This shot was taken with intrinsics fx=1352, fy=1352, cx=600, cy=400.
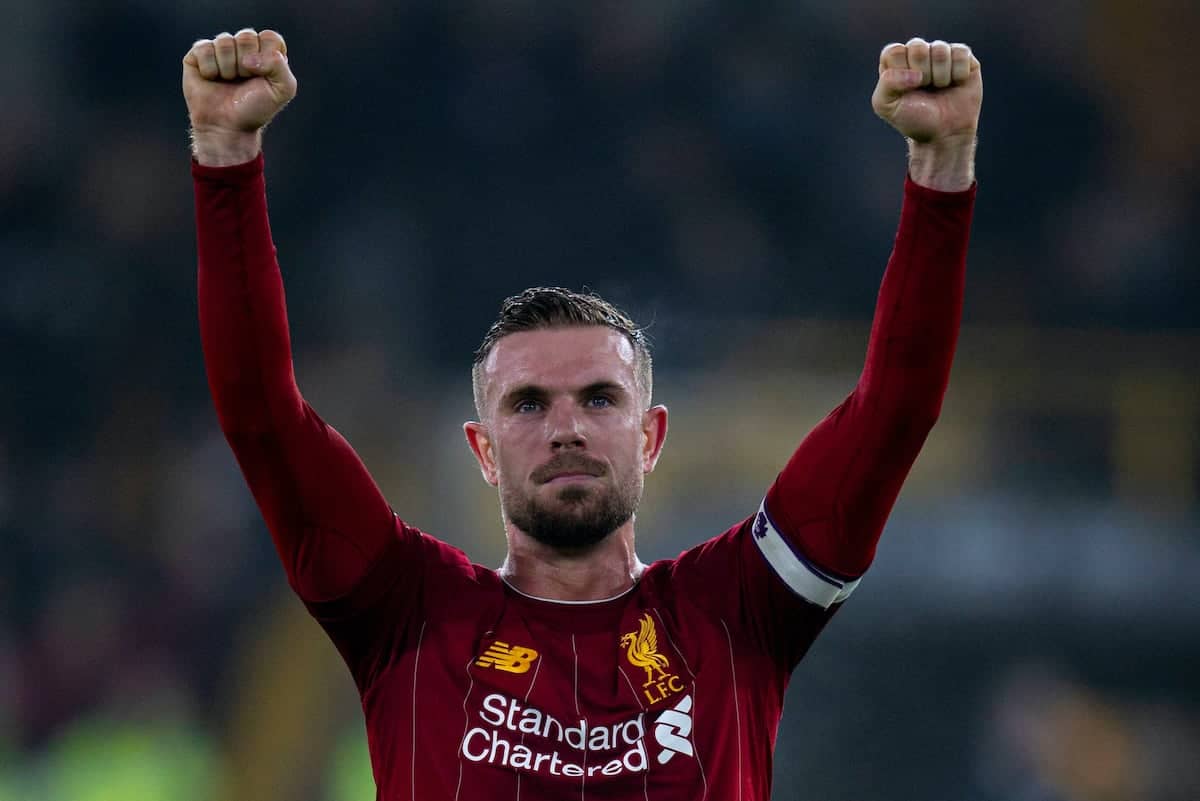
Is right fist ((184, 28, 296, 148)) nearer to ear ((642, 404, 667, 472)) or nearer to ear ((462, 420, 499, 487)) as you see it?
ear ((462, 420, 499, 487))

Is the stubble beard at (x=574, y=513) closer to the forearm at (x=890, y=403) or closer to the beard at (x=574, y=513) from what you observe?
the beard at (x=574, y=513)

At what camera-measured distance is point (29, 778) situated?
5.47 metres

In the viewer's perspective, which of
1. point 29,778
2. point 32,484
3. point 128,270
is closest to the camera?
point 29,778

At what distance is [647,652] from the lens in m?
2.62

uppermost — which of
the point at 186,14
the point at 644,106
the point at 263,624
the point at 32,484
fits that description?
the point at 186,14

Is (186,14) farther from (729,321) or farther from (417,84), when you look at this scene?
(729,321)

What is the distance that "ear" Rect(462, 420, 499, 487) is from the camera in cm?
289

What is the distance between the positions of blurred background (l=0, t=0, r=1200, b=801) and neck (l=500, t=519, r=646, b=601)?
3011mm

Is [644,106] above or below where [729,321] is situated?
above

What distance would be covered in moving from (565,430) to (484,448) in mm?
309

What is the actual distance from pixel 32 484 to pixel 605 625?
4.09m

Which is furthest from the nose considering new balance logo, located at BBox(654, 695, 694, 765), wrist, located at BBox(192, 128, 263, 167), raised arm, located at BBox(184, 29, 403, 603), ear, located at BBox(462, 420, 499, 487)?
wrist, located at BBox(192, 128, 263, 167)

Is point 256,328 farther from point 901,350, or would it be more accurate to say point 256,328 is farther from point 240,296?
point 901,350

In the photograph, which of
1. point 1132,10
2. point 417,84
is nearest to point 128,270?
point 417,84
